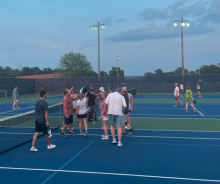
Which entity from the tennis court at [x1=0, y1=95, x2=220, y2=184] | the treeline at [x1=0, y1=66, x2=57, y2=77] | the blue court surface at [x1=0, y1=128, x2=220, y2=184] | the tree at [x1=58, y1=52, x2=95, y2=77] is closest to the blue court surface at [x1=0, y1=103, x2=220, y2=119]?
the tennis court at [x1=0, y1=95, x2=220, y2=184]

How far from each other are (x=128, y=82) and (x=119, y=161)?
112 feet

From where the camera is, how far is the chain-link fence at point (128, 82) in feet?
125

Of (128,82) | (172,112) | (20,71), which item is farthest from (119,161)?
(20,71)

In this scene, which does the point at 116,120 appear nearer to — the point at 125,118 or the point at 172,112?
the point at 125,118

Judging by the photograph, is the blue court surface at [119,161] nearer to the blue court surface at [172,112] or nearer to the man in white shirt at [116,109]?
the man in white shirt at [116,109]

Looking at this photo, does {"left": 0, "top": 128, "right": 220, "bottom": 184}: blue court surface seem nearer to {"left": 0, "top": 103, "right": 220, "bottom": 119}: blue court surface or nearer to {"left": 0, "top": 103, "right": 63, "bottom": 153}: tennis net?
{"left": 0, "top": 103, "right": 63, "bottom": 153}: tennis net

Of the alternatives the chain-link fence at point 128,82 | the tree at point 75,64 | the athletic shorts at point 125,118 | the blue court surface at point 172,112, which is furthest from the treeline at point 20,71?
the athletic shorts at point 125,118

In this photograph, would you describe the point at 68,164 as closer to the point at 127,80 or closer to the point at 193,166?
the point at 193,166

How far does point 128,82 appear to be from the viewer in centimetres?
4059

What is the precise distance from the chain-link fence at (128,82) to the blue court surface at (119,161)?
2808 cm

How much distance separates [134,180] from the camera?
5.51m

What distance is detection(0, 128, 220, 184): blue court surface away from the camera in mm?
5656

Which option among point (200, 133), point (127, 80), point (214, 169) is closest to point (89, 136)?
point (200, 133)

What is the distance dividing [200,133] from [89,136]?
426 centimetres
